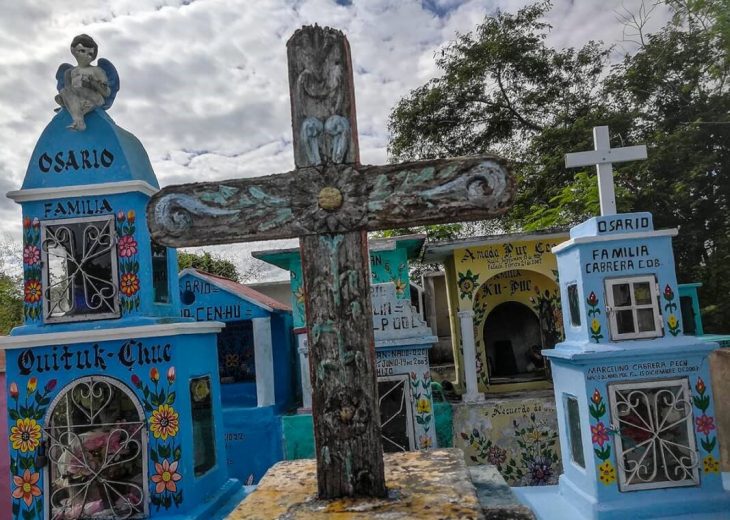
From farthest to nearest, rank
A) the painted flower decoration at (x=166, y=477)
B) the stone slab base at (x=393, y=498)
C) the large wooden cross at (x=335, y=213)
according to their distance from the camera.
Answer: the painted flower decoration at (x=166, y=477)
the large wooden cross at (x=335, y=213)
the stone slab base at (x=393, y=498)

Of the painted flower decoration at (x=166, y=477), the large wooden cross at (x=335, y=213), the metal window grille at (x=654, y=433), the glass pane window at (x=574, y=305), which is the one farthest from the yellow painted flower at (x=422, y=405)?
the large wooden cross at (x=335, y=213)

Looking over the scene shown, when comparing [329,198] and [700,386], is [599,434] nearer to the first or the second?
[700,386]

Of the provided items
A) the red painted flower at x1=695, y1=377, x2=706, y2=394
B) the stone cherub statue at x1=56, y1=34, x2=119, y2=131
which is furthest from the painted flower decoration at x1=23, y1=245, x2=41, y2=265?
the red painted flower at x1=695, y1=377, x2=706, y2=394

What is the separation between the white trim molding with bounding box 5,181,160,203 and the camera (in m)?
7.25

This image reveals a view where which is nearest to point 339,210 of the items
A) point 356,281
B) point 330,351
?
point 356,281

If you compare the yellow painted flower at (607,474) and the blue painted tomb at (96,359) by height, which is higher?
the blue painted tomb at (96,359)

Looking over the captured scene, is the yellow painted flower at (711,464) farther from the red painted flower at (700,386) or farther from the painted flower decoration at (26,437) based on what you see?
the painted flower decoration at (26,437)

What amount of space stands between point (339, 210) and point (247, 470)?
Result: 32.5 feet

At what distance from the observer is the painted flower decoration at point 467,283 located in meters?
13.2

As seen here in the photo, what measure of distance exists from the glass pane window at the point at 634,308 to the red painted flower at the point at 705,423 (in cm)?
113

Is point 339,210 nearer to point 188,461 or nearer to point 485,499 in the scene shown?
point 485,499

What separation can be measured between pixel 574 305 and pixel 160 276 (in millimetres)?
5612

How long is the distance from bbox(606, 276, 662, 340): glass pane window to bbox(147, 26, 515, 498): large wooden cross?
4.77m

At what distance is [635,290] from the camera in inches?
298
